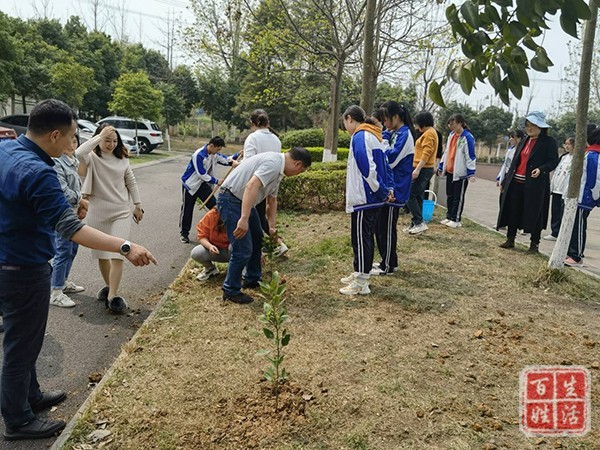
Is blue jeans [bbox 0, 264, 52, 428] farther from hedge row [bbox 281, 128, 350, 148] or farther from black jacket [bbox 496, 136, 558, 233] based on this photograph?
hedge row [bbox 281, 128, 350, 148]

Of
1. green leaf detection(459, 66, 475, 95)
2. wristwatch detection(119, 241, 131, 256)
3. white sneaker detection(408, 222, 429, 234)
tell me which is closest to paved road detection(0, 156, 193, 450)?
wristwatch detection(119, 241, 131, 256)

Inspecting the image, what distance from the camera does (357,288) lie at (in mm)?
4973

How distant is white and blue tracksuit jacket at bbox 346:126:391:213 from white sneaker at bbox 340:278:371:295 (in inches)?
28.7

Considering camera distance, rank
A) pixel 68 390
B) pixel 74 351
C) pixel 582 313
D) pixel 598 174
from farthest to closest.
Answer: pixel 598 174 < pixel 582 313 < pixel 74 351 < pixel 68 390

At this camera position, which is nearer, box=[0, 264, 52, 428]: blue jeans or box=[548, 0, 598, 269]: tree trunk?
box=[0, 264, 52, 428]: blue jeans

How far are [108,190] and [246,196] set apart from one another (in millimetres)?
1383

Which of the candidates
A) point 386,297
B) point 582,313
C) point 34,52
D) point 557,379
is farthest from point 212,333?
point 34,52

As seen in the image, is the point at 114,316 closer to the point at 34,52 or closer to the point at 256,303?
the point at 256,303

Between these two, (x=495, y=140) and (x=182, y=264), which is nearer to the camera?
(x=182, y=264)

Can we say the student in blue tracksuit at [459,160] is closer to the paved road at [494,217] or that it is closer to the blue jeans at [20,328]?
the paved road at [494,217]

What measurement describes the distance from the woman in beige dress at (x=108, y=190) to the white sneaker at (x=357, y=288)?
2.17 metres

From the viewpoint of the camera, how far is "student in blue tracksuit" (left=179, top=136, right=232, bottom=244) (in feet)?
24.2

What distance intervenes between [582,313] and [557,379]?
1.52m

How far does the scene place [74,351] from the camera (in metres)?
3.94
